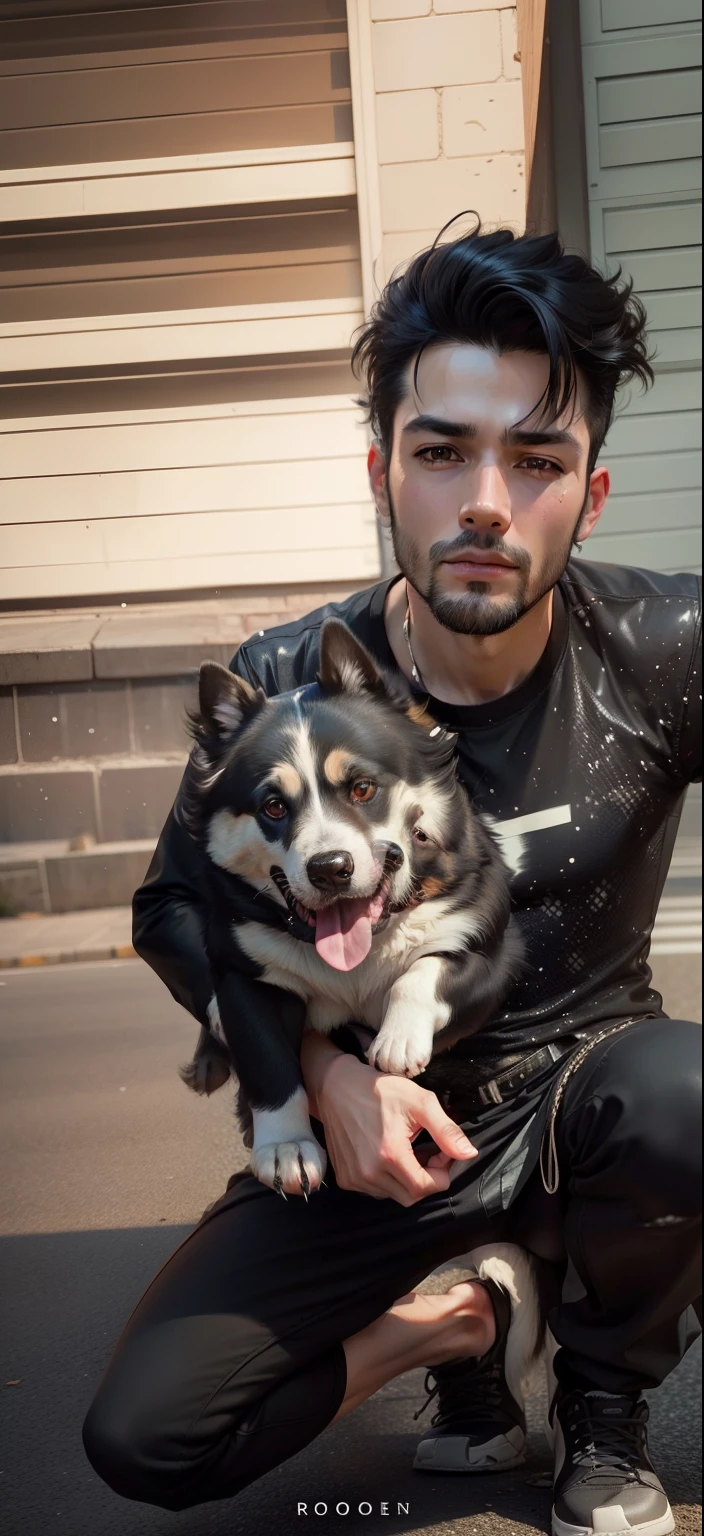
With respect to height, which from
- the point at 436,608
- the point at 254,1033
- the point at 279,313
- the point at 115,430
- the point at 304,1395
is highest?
the point at 279,313

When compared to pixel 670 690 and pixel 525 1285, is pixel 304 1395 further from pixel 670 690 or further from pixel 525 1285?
pixel 670 690

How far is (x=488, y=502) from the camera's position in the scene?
1.49 m

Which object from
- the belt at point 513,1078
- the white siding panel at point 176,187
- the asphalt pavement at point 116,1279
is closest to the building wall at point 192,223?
the white siding panel at point 176,187

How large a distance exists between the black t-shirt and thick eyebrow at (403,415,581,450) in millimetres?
246

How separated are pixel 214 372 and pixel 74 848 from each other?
647mm

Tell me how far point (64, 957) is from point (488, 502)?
33.0 inches

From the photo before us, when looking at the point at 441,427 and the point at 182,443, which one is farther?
the point at 182,443

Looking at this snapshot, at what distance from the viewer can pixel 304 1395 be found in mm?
1568

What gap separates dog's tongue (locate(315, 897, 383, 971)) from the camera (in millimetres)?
1462

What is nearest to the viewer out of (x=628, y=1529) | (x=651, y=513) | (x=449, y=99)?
(x=628, y=1529)

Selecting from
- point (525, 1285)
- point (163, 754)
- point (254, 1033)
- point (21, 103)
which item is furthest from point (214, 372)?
point (525, 1285)

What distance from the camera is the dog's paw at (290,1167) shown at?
1.52 metres

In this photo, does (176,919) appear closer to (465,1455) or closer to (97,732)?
(97,732)

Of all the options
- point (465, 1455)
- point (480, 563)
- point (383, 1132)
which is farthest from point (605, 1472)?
point (480, 563)
